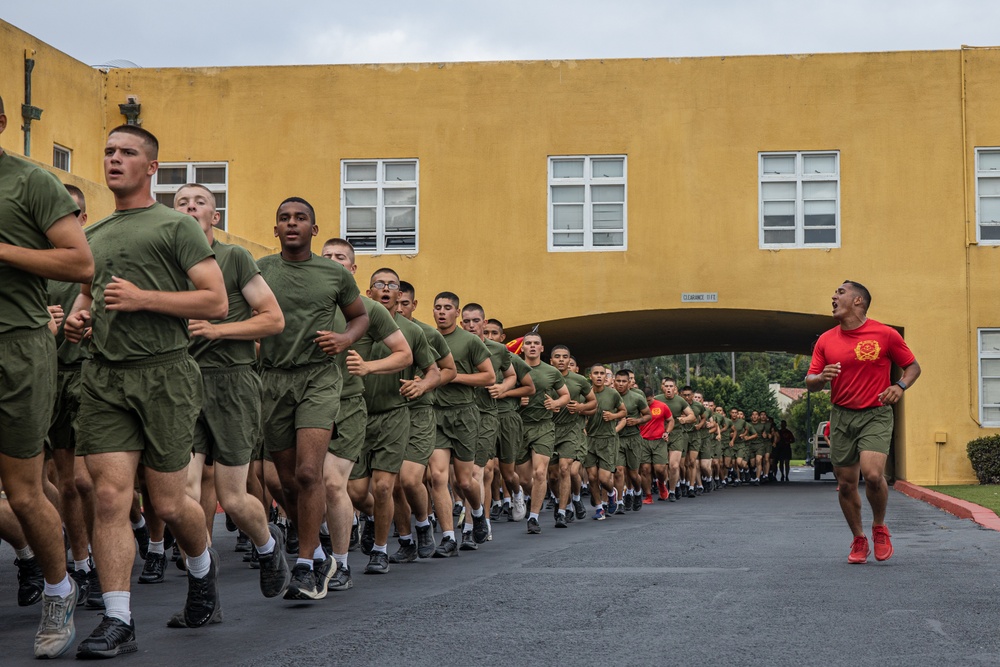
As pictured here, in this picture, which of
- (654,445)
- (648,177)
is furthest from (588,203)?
(654,445)

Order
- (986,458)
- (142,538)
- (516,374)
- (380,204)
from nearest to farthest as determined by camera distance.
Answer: (142,538) → (516,374) → (986,458) → (380,204)

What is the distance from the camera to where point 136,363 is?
6.03 metres

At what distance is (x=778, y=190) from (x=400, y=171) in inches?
284

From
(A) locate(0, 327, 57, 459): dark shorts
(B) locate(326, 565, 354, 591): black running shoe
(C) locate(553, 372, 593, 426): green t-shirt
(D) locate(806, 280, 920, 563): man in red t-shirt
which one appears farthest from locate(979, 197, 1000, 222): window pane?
(A) locate(0, 327, 57, 459): dark shorts

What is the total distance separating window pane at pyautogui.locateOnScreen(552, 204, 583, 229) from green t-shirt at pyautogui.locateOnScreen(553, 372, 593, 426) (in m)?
10.3

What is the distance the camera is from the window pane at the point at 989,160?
86.6 feet

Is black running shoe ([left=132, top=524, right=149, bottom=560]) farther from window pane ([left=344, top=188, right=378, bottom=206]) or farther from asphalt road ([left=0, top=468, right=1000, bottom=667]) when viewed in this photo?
window pane ([left=344, top=188, right=378, bottom=206])

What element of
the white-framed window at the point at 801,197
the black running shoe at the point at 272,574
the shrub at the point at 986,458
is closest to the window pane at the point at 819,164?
the white-framed window at the point at 801,197

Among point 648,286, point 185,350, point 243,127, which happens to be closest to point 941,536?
point 185,350

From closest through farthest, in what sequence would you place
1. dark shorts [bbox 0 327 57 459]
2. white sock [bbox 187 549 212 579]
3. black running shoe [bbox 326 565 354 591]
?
dark shorts [bbox 0 327 57 459]
white sock [bbox 187 549 212 579]
black running shoe [bbox 326 565 354 591]

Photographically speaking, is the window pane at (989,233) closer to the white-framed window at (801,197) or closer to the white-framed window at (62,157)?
the white-framed window at (801,197)

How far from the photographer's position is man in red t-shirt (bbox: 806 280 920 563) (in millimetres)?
9812

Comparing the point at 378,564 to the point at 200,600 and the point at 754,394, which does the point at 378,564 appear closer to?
the point at 200,600

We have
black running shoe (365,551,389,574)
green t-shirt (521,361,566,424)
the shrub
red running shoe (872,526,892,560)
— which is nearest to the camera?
black running shoe (365,551,389,574)
